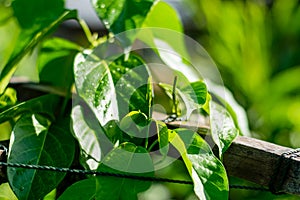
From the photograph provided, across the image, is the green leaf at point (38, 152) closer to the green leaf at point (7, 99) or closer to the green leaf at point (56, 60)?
the green leaf at point (7, 99)

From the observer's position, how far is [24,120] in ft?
2.29

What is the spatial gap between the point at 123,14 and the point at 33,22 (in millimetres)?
161

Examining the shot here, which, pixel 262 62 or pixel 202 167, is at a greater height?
pixel 202 167

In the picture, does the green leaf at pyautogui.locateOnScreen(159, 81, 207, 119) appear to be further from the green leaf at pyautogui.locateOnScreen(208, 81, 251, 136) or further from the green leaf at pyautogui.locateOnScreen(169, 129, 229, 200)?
the green leaf at pyautogui.locateOnScreen(208, 81, 251, 136)

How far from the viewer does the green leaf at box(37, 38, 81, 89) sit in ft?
2.93

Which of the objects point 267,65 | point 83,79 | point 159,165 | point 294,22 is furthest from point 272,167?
point 294,22

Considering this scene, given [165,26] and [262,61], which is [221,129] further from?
[262,61]

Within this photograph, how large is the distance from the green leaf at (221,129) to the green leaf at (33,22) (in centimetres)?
25

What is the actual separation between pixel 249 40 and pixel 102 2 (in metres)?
0.87

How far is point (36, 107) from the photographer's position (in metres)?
0.75

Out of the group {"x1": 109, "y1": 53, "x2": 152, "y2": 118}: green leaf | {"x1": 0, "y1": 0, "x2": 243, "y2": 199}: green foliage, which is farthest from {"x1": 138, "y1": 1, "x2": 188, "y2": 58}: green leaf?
{"x1": 109, "y1": 53, "x2": 152, "y2": 118}: green leaf

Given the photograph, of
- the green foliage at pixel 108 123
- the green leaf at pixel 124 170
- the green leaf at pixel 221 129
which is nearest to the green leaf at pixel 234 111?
the green foliage at pixel 108 123

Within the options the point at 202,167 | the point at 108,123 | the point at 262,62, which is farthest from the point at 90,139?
the point at 262,62

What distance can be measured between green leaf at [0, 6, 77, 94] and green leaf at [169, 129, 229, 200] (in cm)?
26
